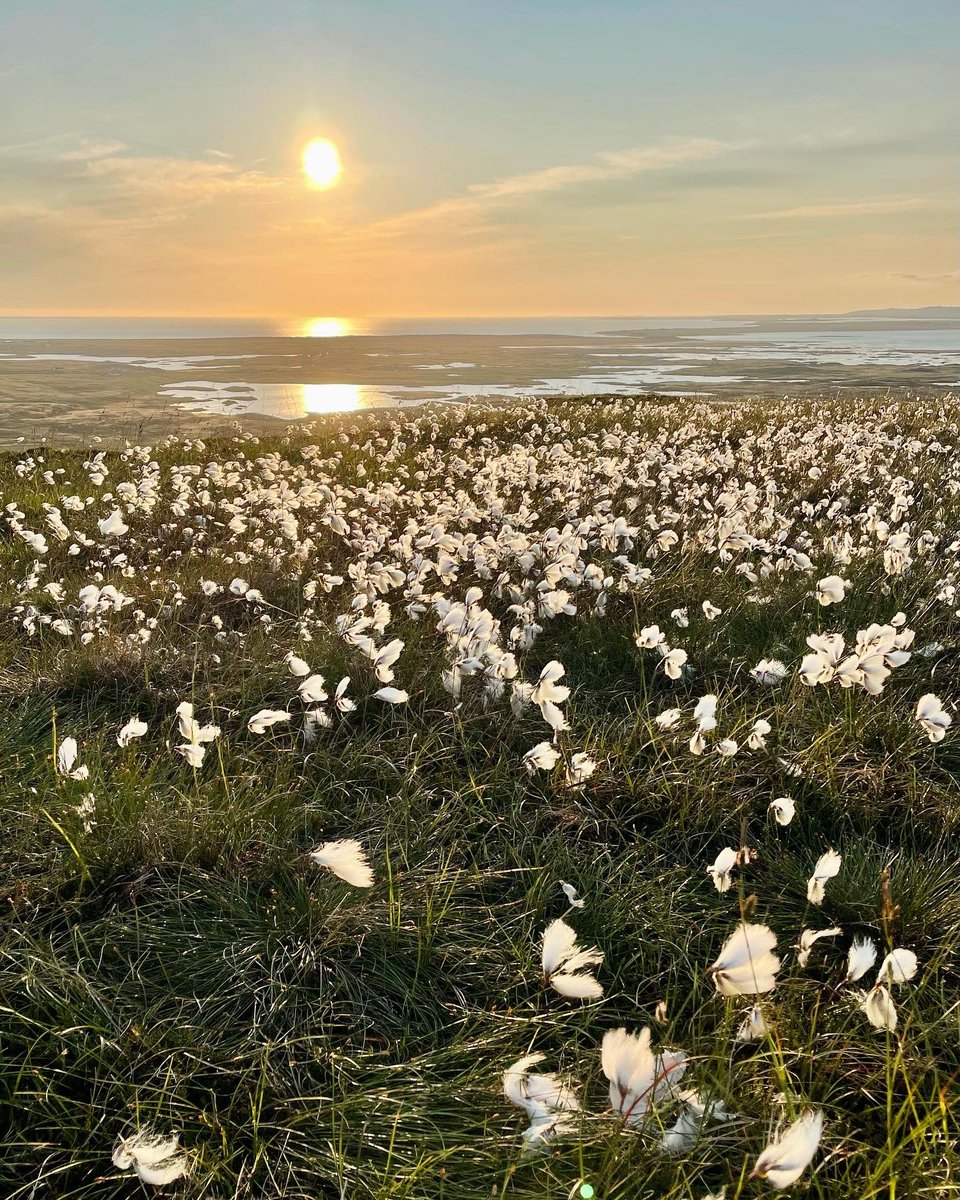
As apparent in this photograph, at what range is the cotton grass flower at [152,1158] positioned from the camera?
1706mm

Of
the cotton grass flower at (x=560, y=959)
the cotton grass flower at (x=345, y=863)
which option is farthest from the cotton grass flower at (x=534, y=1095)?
the cotton grass flower at (x=345, y=863)

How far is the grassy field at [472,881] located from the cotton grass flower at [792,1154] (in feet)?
0.93

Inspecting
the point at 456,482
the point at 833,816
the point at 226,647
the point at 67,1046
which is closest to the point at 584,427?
the point at 456,482

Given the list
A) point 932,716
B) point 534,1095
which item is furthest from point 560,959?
point 932,716

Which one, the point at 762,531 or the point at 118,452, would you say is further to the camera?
the point at 118,452

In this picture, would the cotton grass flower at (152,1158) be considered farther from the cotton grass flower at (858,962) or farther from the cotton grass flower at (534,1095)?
the cotton grass flower at (858,962)

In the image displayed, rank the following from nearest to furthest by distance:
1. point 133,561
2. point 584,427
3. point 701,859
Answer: point 701,859 < point 133,561 < point 584,427

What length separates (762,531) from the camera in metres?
6.98

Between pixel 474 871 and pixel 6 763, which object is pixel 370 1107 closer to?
pixel 474 871

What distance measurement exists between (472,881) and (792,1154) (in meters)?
1.77

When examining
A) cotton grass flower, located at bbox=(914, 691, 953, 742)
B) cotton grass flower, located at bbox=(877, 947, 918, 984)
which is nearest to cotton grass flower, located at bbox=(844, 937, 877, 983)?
cotton grass flower, located at bbox=(877, 947, 918, 984)

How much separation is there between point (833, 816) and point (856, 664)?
748mm

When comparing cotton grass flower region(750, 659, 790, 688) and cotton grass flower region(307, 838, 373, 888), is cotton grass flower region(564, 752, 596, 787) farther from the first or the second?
cotton grass flower region(307, 838, 373, 888)

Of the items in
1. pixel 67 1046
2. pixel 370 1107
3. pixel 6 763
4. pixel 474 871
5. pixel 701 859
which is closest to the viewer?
pixel 370 1107
